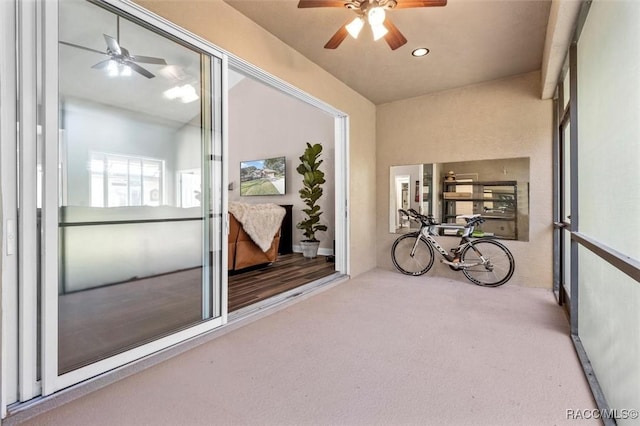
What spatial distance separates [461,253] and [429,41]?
2534mm

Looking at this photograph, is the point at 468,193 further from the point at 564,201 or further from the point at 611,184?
the point at 611,184

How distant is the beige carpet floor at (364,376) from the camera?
1.41m

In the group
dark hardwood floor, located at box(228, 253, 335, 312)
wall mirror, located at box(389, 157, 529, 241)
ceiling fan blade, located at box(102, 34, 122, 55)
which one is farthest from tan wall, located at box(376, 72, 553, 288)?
ceiling fan blade, located at box(102, 34, 122, 55)

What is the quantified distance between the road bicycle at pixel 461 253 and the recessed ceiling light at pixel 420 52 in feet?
6.68

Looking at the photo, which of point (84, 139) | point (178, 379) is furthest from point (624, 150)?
point (84, 139)

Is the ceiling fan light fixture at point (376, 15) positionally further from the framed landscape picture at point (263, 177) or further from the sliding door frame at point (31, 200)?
the framed landscape picture at point (263, 177)

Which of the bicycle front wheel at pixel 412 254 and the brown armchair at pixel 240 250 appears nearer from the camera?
the brown armchair at pixel 240 250

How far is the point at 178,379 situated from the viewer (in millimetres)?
1697

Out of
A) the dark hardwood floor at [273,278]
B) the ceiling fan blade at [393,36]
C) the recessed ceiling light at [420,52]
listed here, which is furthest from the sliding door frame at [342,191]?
the ceiling fan blade at [393,36]

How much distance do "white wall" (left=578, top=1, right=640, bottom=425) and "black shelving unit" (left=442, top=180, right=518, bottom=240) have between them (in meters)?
1.77

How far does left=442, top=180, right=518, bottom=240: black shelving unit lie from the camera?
3719 mm

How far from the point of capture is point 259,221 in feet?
14.3

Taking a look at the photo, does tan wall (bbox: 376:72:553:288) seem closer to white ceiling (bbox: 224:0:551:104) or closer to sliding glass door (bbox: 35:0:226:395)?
white ceiling (bbox: 224:0:551:104)

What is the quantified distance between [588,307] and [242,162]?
6.13 metres
